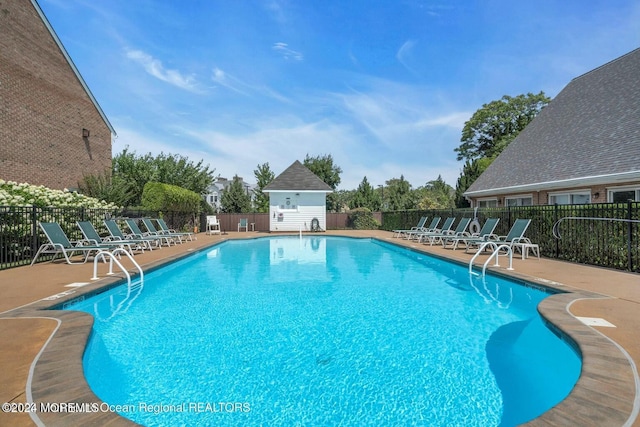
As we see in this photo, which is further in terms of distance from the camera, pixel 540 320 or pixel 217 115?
pixel 217 115

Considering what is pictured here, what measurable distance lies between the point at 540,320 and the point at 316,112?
69.5ft

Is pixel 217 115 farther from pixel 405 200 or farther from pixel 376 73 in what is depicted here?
pixel 405 200

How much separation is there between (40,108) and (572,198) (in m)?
21.7

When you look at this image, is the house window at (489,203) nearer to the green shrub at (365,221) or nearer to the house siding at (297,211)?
the green shrub at (365,221)

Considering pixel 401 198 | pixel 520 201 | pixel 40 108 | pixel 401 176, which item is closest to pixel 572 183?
pixel 520 201

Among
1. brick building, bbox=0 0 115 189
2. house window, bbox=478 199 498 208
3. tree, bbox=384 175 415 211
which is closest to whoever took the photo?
brick building, bbox=0 0 115 189

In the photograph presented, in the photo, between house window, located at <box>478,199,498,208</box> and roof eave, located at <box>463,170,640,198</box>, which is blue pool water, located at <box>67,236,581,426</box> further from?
house window, located at <box>478,199,498,208</box>

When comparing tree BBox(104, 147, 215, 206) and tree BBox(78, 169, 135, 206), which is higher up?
tree BBox(104, 147, 215, 206)

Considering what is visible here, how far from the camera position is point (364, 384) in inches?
128

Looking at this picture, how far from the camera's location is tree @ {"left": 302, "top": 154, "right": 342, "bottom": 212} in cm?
4112

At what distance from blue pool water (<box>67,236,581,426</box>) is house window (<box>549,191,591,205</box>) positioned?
800cm

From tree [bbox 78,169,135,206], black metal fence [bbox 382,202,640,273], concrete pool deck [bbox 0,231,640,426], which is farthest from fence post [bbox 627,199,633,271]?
tree [bbox 78,169,135,206]

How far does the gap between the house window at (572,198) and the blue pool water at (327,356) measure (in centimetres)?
800

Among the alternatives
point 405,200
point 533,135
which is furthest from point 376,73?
point 405,200
